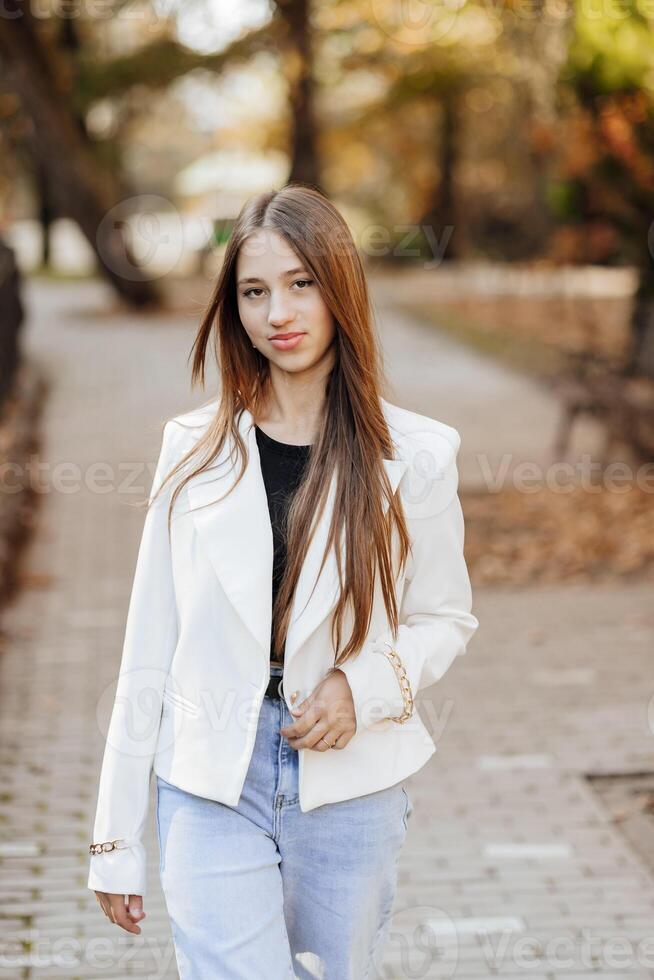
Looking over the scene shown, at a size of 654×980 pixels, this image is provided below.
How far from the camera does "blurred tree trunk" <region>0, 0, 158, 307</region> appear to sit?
2106cm

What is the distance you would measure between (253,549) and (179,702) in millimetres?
321

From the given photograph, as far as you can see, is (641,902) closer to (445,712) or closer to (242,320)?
(445,712)

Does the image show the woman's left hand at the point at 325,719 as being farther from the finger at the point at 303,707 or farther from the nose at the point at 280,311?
the nose at the point at 280,311

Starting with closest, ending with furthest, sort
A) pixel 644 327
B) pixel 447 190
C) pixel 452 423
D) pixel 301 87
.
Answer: pixel 644 327
pixel 452 423
pixel 301 87
pixel 447 190

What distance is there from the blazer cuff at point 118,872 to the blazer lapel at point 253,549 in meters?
0.47

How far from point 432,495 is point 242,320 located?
1.62ft

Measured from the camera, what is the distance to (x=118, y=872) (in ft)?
7.93

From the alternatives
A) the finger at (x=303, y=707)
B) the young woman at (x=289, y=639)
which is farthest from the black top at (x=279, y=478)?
the finger at (x=303, y=707)

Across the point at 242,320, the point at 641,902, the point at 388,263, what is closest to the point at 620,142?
the point at 641,902

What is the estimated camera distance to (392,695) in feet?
7.81

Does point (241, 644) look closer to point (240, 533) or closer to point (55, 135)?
point (240, 533)

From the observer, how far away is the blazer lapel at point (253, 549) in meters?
2.35

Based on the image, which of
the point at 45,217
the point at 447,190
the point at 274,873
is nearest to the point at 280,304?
the point at 274,873

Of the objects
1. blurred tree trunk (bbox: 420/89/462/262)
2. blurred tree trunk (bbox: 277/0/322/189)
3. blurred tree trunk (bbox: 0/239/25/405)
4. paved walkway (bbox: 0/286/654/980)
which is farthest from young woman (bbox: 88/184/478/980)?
blurred tree trunk (bbox: 420/89/462/262)
